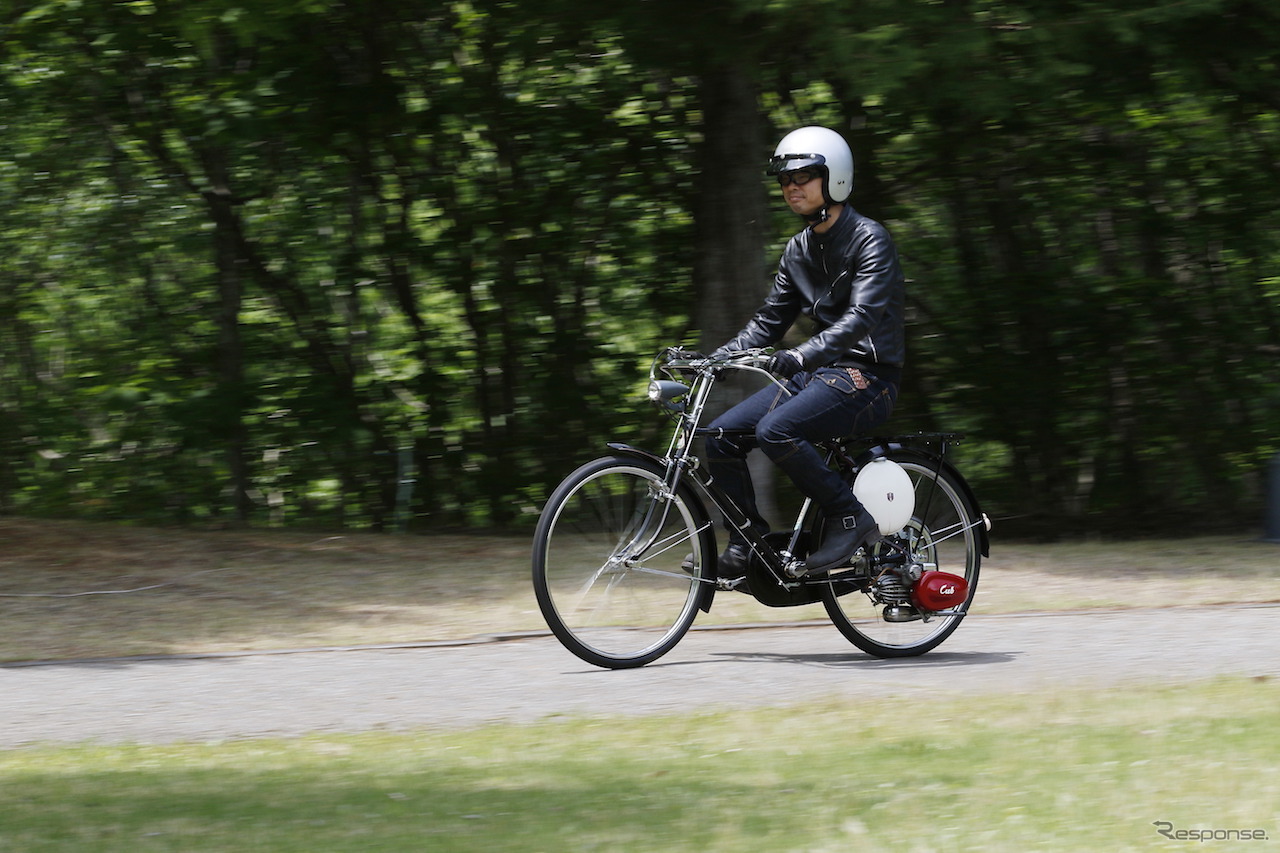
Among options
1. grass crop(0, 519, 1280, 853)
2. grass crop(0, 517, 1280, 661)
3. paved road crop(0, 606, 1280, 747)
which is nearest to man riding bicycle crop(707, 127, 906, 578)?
paved road crop(0, 606, 1280, 747)

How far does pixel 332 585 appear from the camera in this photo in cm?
923

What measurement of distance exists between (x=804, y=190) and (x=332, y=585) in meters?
4.00

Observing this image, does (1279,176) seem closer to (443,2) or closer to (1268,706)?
(443,2)

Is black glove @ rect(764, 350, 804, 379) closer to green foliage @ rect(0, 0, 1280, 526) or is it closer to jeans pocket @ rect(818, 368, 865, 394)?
jeans pocket @ rect(818, 368, 865, 394)

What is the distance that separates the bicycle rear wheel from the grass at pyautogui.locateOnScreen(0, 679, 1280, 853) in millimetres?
1183

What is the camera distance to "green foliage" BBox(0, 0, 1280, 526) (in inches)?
457

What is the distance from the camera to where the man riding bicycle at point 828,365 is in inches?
256

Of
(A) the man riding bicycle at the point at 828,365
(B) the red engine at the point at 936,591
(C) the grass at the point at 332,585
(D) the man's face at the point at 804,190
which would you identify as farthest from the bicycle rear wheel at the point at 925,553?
(D) the man's face at the point at 804,190

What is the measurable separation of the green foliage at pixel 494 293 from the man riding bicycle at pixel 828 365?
471 centimetres

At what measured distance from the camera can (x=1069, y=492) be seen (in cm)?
1246

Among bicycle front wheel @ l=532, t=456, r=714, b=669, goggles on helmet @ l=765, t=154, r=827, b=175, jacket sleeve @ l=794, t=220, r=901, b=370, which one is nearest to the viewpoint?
bicycle front wheel @ l=532, t=456, r=714, b=669

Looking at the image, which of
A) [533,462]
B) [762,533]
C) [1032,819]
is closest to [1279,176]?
[533,462]

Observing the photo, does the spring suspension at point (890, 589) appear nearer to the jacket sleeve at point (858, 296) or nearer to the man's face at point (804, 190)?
the jacket sleeve at point (858, 296)

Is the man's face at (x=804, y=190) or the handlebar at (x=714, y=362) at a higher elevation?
the man's face at (x=804, y=190)
